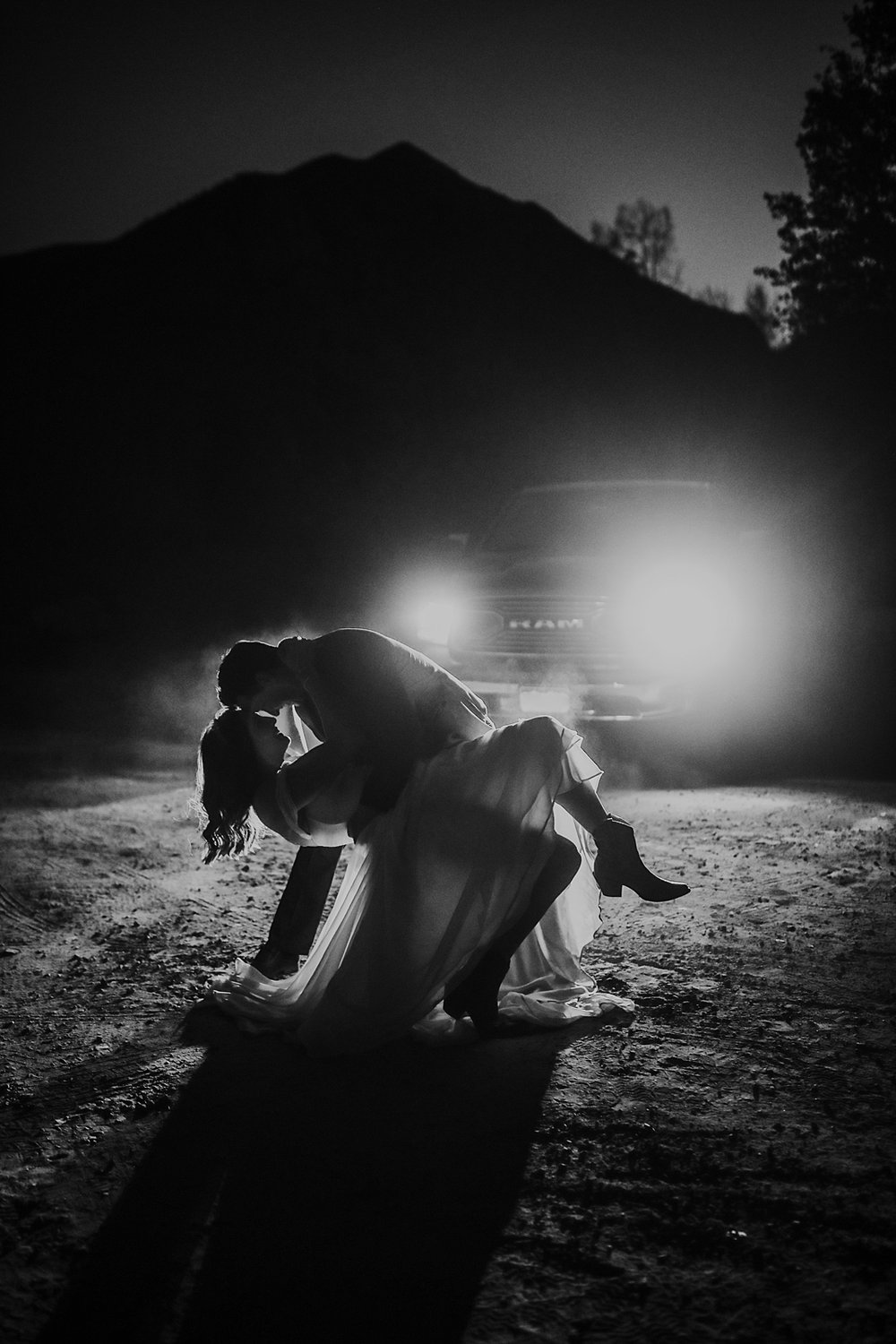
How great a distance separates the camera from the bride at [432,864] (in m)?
2.92

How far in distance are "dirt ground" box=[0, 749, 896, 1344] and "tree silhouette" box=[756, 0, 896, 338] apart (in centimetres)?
1891

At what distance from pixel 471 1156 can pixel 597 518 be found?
672 cm

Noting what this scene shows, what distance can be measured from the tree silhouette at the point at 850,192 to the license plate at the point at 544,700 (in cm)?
1618

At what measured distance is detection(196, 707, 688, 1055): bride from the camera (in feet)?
9.57

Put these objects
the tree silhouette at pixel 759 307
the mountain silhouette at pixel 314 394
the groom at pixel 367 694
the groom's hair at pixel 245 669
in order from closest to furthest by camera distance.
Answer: the groom at pixel 367 694
the groom's hair at pixel 245 669
the mountain silhouette at pixel 314 394
the tree silhouette at pixel 759 307

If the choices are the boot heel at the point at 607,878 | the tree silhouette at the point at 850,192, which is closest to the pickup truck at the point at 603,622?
the boot heel at the point at 607,878

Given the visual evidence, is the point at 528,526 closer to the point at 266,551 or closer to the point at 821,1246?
the point at 821,1246

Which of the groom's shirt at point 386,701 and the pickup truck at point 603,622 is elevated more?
the pickup truck at point 603,622

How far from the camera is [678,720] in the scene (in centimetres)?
697

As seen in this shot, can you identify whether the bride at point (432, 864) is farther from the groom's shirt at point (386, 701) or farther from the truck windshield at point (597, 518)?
the truck windshield at point (597, 518)

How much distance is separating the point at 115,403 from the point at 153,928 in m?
29.2

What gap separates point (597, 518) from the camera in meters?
8.43

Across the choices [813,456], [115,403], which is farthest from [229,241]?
[813,456]

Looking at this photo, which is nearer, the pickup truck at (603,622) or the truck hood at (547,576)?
the pickup truck at (603,622)
